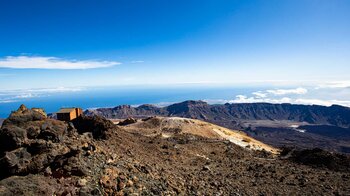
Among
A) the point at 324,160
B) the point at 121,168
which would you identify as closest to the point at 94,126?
the point at 121,168

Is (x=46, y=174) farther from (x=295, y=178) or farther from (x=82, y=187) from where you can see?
(x=295, y=178)

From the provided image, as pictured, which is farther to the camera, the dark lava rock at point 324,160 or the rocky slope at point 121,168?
the dark lava rock at point 324,160

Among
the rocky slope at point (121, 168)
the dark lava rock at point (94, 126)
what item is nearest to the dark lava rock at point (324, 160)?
the rocky slope at point (121, 168)

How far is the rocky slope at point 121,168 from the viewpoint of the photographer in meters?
11.1

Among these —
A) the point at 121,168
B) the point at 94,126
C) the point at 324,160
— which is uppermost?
the point at 94,126

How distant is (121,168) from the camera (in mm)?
13750

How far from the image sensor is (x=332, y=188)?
1722 cm

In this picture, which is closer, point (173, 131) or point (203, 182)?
point (203, 182)

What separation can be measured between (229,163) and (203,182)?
7681mm

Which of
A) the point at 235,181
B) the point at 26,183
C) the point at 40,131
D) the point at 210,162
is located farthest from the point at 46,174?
the point at 210,162

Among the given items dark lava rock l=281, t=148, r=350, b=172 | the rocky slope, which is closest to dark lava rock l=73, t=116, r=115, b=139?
the rocky slope

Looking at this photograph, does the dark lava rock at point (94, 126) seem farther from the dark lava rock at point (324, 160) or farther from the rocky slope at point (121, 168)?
the dark lava rock at point (324, 160)

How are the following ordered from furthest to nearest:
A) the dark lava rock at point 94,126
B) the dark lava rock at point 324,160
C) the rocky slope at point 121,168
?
the dark lava rock at point 324,160, the dark lava rock at point 94,126, the rocky slope at point 121,168

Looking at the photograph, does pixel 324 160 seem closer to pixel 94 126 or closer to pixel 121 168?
pixel 121 168
